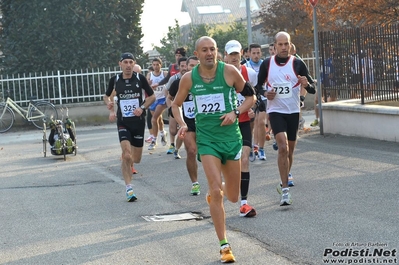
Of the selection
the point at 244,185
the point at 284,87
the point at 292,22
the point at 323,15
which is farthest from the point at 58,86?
the point at 244,185

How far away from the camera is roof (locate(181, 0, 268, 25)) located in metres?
97.2

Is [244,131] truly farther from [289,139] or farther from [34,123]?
[34,123]

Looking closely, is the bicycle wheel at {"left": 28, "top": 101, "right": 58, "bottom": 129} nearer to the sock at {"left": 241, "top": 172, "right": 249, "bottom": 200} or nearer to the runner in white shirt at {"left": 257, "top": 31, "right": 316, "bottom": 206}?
the runner in white shirt at {"left": 257, "top": 31, "right": 316, "bottom": 206}

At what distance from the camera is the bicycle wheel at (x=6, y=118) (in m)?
26.4

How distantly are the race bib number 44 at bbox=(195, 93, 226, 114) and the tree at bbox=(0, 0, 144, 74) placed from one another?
2252 cm

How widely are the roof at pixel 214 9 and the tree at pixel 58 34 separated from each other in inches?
2551

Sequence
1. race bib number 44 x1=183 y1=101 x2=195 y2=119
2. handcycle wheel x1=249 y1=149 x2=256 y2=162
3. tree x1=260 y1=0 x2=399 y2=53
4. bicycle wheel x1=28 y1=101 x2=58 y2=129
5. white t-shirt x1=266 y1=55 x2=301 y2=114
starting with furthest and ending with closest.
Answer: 1. bicycle wheel x1=28 y1=101 x2=58 y2=129
2. tree x1=260 y1=0 x2=399 y2=53
3. handcycle wheel x1=249 y1=149 x2=256 y2=162
4. race bib number 44 x1=183 y1=101 x2=195 y2=119
5. white t-shirt x1=266 y1=55 x2=301 y2=114

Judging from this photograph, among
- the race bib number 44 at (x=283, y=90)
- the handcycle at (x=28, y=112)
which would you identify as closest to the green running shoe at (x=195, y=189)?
the race bib number 44 at (x=283, y=90)

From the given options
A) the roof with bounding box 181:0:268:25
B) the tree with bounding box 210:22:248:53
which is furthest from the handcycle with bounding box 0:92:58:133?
the roof with bounding box 181:0:268:25

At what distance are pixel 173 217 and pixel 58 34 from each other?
69.9 feet

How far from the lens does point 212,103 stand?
26.6 feet

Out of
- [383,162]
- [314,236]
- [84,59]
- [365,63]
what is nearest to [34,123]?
[84,59]

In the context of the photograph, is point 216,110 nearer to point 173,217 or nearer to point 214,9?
point 173,217

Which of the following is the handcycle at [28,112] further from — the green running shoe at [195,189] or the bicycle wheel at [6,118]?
the green running shoe at [195,189]
